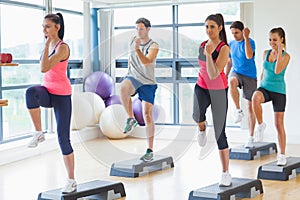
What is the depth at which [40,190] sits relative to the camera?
554 cm

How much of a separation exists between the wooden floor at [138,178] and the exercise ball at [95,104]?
55 centimetres

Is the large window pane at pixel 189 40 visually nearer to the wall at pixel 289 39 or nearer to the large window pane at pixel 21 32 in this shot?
the wall at pixel 289 39

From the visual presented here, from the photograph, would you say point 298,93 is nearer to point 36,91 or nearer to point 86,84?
point 86,84

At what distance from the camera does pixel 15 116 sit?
25.9 feet

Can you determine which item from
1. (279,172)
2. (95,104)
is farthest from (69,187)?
(95,104)

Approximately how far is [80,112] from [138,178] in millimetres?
2773

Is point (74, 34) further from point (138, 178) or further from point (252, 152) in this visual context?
point (138, 178)

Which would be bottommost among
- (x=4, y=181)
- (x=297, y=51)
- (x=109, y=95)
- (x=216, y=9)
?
(x=4, y=181)

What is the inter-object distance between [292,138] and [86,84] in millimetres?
3435

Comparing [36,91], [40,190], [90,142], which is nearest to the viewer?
[36,91]

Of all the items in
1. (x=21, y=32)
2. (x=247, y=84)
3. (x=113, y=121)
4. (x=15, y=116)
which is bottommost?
(x=113, y=121)

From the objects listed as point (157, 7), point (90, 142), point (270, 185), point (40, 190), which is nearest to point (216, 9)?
point (157, 7)

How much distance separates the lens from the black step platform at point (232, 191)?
475 cm

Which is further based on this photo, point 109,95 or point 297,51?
point 109,95
